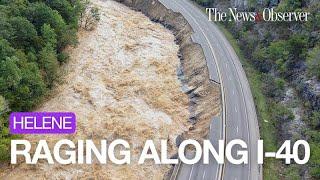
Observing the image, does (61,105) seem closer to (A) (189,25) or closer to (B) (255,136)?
(B) (255,136)

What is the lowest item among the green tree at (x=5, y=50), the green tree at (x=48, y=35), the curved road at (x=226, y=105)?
the curved road at (x=226, y=105)

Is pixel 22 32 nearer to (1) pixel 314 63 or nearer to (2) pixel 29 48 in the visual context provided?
(2) pixel 29 48

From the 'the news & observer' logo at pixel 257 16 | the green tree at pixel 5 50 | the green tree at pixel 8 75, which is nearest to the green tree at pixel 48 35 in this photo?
the green tree at pixel 5 50

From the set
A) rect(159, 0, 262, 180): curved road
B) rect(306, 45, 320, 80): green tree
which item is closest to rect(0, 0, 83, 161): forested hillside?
rect(159, 0, 262, 180): curved road

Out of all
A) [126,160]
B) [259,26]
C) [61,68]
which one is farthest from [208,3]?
[126,160]

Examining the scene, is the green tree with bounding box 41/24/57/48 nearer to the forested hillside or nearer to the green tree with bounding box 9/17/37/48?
the forested hillside

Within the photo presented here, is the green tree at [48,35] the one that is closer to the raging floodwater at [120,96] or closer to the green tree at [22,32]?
the green tree at [22,32]
